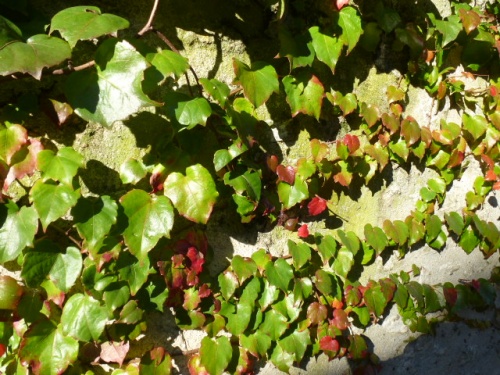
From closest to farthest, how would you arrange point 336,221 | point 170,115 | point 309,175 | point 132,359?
1. point 170,115
2. point 132,359
3. point 309,175
4. point 336,221

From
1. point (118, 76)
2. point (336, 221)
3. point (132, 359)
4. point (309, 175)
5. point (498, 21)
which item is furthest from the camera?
point (498, 21)

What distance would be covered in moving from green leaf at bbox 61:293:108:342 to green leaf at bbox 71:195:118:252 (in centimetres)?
15

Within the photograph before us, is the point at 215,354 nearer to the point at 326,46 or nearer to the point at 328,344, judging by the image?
the point at 328,344

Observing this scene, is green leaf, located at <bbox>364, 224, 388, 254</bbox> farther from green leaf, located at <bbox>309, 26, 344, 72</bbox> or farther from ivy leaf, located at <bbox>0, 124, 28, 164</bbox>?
ivy leaf, located at <bbox>0, 124, 28, 164</bbox>

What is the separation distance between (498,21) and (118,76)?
4.79 ft

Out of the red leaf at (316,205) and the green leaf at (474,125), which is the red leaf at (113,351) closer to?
the red leaf at (316,205)

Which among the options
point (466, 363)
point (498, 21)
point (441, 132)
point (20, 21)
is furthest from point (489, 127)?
point (20, 21)

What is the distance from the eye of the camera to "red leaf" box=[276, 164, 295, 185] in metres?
1.46

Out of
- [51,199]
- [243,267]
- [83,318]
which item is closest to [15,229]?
[51,199]

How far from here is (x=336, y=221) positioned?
166 cm

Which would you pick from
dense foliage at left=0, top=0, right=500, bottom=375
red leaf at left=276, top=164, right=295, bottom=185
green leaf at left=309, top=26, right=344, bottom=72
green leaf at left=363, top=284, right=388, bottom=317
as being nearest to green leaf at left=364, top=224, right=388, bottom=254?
dense foliage at left=0, top=0, right=500, bottom=375

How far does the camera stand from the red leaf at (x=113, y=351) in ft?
4.30

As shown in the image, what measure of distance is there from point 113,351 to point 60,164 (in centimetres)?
53

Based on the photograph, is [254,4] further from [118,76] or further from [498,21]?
[498,21]
